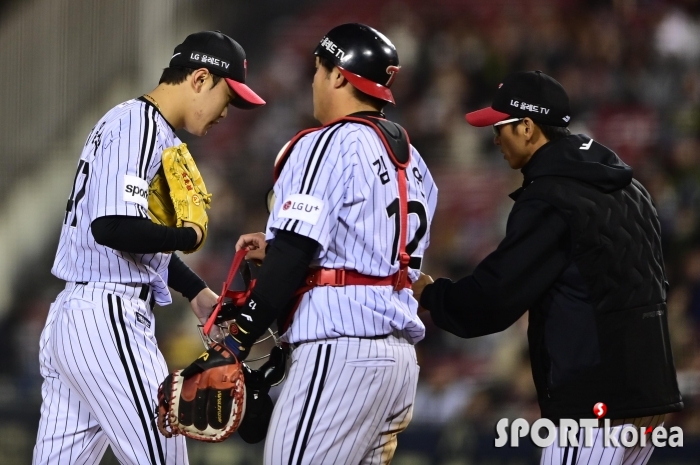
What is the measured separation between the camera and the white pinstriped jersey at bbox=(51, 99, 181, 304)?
298 cm

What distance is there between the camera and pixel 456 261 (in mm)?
6742

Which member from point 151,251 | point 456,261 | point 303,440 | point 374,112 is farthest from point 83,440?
point 456,261

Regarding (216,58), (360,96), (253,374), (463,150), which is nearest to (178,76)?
(216,58)

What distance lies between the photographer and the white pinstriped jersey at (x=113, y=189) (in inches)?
117

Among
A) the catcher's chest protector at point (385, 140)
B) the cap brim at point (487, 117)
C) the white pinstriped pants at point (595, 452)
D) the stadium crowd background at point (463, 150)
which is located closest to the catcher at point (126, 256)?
the catcher's chest protector at point (385, 140)

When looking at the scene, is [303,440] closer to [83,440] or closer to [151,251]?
[151,251]

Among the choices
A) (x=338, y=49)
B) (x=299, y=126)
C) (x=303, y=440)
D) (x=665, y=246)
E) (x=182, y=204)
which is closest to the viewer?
(x=303, y=440)

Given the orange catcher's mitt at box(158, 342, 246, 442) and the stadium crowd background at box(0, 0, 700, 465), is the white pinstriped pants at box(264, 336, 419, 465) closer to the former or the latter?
the orange catcher's mitt at box(158, 342, 246, 442)

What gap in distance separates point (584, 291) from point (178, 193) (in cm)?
138

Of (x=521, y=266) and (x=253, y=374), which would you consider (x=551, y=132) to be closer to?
(x=521, y=266)

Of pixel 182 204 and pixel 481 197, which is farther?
pixel 481 197

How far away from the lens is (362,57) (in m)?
2.78

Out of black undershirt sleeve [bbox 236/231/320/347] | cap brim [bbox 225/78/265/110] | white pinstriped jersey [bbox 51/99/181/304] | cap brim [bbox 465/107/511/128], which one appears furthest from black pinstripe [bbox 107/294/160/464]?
cap brim [bbox 465/107/511/128]

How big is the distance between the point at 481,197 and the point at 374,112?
424 centimetres
